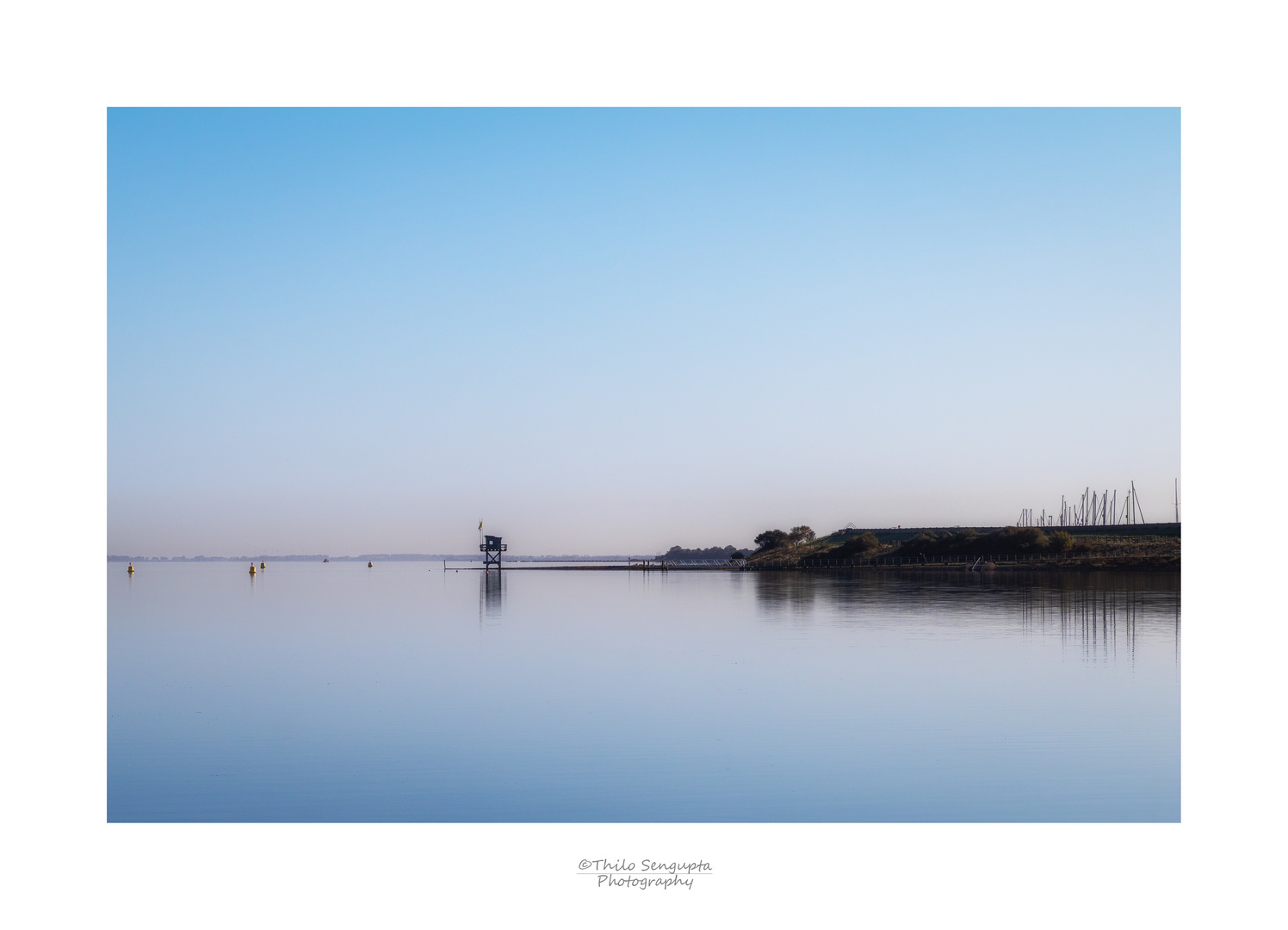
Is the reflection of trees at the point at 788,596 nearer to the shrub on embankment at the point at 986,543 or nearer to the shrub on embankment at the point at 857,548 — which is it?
the shrub on embankment at the point at 986,543

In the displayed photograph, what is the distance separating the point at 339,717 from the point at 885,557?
85.1 m

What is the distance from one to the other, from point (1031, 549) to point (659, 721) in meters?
72.3

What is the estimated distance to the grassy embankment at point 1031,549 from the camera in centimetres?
7181

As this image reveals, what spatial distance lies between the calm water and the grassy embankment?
139ft

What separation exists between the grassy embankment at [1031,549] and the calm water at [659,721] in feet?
139

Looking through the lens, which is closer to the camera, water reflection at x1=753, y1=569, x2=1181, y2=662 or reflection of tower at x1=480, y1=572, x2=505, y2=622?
water reflection at x1=753, y1=569, x2=1181, y2=662

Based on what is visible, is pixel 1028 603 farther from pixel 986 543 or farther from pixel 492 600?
pixel 986 543

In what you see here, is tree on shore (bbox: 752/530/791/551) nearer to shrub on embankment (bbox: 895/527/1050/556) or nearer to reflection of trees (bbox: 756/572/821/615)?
shrub on embankment (bbox: 895/527/1050/556)

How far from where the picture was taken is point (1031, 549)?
3172 inches

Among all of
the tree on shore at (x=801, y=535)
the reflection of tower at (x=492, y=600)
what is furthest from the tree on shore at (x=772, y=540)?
the reflection of tower at (x=492, y=600)

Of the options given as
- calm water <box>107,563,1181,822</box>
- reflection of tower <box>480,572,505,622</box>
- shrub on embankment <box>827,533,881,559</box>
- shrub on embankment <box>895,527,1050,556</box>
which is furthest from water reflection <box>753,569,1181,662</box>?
shrub on embankment <box>827,533,881,559</box>

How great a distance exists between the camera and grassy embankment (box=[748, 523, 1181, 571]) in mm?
71812
